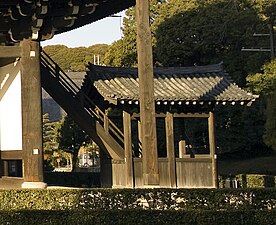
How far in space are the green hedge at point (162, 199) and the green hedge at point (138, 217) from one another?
0.77 metres

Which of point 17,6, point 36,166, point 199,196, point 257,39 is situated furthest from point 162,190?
point 257,39

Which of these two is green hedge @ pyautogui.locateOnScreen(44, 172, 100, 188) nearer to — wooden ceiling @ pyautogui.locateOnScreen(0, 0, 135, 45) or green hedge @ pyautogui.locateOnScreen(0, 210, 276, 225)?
wooden ceiling @ pyautogui.locateOnScreen(0, 0, 135, 45)

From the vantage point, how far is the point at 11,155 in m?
17.1

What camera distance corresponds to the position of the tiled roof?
18250 mm

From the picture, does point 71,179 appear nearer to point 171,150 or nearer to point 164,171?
point 164,171

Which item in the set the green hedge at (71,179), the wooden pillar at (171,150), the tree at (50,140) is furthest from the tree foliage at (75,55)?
the wooden pillar at (171,150)

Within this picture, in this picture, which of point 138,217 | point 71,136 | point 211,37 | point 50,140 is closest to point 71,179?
point 71,136

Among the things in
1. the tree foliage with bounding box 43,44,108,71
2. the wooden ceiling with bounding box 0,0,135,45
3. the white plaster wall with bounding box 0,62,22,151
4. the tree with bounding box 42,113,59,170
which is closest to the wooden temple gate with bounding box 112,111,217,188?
the white plaster wall with bounding box 0,62,22,151

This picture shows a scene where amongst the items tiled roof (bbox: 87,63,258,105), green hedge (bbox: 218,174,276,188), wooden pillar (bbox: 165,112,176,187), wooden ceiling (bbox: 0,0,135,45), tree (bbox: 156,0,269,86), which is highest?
tree (bbox: 156,0,269,86)

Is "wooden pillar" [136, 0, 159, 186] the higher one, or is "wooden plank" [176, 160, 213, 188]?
"wooden pillar" [136, 0, 159, 186]

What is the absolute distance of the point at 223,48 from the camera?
40781 millimetres

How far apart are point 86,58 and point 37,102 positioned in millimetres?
69816

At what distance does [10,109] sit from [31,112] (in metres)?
1.81

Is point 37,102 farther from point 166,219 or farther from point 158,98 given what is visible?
point 166,219
